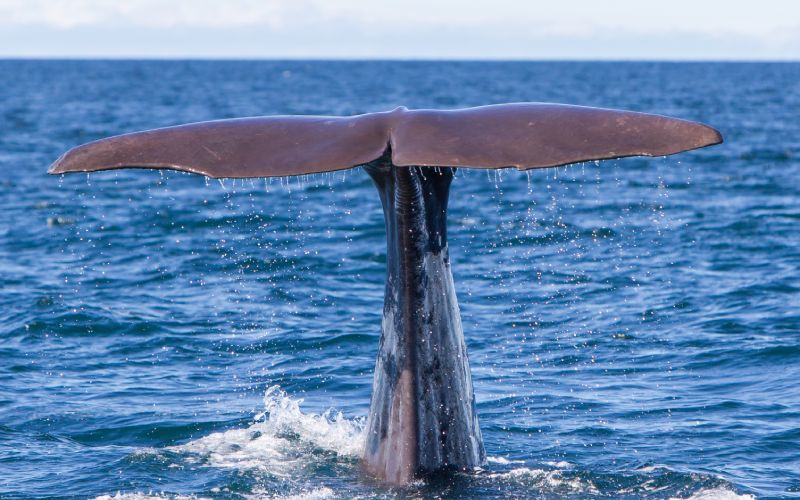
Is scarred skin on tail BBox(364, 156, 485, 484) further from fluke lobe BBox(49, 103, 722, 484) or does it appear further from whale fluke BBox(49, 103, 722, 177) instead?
whale fluke BBox(49, 103, 722, 177)

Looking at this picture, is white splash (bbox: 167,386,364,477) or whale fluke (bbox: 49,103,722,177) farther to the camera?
white splash (bbox: 167,386,364,477)

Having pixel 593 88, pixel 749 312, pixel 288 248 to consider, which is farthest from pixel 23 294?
pixel 593 88

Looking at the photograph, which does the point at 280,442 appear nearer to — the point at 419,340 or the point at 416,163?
the point at 419,340

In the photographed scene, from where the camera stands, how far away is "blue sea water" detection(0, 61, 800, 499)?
8867 millimetres

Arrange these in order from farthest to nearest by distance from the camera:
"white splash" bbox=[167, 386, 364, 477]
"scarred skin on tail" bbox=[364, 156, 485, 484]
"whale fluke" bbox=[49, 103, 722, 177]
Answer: "white splash" bbox=[167, 386, 364, 477]
"scarred skin on tail" bbox=[364, 156, 485, 484]
"whale fluke" bbox=[49, 103, 722, 177]

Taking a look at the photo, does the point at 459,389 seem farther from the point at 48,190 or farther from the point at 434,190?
the point at 48,190

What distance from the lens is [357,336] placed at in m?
13.4

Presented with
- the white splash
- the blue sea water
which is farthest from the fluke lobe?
the white splash

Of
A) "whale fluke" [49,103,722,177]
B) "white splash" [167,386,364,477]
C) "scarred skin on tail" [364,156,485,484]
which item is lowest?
"white splash" [167,386,364,477]

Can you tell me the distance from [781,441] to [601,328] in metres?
3.86

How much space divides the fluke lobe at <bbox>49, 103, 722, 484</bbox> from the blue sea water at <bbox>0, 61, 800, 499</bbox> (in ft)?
0.86

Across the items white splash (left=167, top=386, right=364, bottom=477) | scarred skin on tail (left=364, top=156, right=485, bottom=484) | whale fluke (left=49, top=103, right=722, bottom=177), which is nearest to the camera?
whale fluke (left=49, top=103, right=722, bottom=177)

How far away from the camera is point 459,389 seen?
7.41 meters

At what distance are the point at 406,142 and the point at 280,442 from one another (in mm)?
3883
